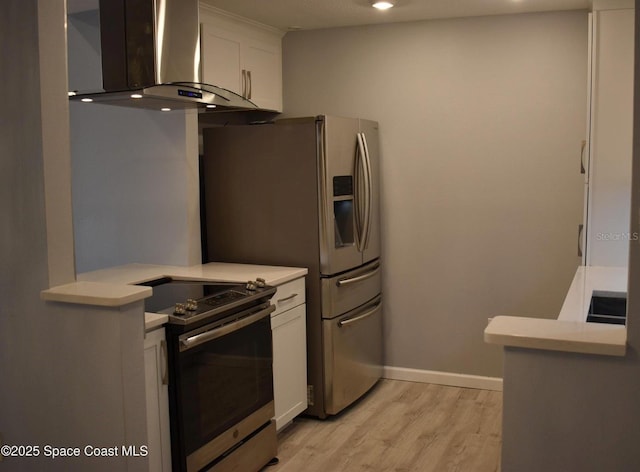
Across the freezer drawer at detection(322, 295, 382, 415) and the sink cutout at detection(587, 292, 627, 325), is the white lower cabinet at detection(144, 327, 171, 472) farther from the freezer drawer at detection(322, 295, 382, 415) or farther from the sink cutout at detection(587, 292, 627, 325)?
the sink cutout at detection(587, 292, 627, 325)

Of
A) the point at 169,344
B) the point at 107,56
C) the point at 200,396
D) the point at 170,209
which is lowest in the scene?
the point at 200,396

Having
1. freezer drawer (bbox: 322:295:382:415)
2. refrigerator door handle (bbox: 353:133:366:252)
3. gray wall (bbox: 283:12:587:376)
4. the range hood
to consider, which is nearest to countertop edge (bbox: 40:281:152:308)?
the range hood

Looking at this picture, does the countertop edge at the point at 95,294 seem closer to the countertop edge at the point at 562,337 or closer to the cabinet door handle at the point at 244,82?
the countertop edge at the point at 562,337

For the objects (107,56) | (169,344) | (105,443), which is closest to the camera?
(105,443)

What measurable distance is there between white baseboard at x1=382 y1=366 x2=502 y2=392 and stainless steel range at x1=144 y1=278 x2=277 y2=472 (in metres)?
1.41

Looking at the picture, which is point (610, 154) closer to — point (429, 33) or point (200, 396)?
point (429, 33)

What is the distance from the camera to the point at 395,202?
4.39 metres

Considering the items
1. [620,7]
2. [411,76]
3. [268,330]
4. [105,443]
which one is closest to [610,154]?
[620,7]

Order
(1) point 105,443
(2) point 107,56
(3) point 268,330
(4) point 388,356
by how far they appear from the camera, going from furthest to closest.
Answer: (4) point 388,356 < (3) point 268,330 < (2) point 107,56 < (1) point 105,443

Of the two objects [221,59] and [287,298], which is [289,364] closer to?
[287,298]

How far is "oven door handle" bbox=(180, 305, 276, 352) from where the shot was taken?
103 inches

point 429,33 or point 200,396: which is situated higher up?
point 429,33

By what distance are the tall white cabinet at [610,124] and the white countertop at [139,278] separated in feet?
5.00

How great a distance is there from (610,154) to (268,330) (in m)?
1.85
